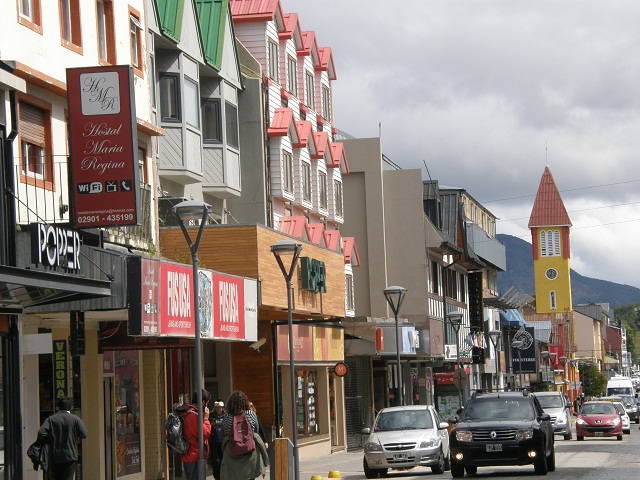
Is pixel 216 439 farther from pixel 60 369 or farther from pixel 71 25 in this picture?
pixel 71 25

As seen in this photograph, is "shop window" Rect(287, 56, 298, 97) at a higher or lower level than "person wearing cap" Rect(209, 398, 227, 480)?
higher

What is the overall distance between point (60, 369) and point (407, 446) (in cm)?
A: 889

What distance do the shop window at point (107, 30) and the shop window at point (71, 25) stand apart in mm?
1464

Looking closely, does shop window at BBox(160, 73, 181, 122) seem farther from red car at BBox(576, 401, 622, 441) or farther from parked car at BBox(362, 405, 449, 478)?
red car at BBox(576, 401, 622, 441)

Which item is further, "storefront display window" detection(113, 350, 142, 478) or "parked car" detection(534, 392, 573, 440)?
"parked car" detection(534, 392, 573, 440)

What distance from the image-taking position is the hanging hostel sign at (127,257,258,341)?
22.1 meters

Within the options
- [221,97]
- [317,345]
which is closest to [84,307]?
[221,97]

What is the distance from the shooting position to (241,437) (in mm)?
18625

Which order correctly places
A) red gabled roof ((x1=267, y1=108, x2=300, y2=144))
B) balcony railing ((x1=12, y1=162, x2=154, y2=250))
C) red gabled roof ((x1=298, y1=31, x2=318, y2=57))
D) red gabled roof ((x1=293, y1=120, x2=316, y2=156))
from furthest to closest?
red gabled roof ((x1=298, y1=31, x2=318, y2=57)) < red gabled roof ((x1=293, y1=120, x2=316, y2=156)) < red gabled roof ((x1=267, y1=108, x2=300, y2=144)) < balcony railing ((x1=12, y1=162, x2=154, y2=250))

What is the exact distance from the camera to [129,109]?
20781 millimetres

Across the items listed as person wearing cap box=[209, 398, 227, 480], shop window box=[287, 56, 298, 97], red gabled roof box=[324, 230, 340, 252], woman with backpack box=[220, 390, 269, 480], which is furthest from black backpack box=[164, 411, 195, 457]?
red gabled roof box=[324, 230, 340, 252]

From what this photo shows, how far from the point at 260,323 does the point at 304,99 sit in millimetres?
11206

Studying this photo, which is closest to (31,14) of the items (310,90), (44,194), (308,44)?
(44,194)

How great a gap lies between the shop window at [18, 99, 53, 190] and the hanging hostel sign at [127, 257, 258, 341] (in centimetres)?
206
